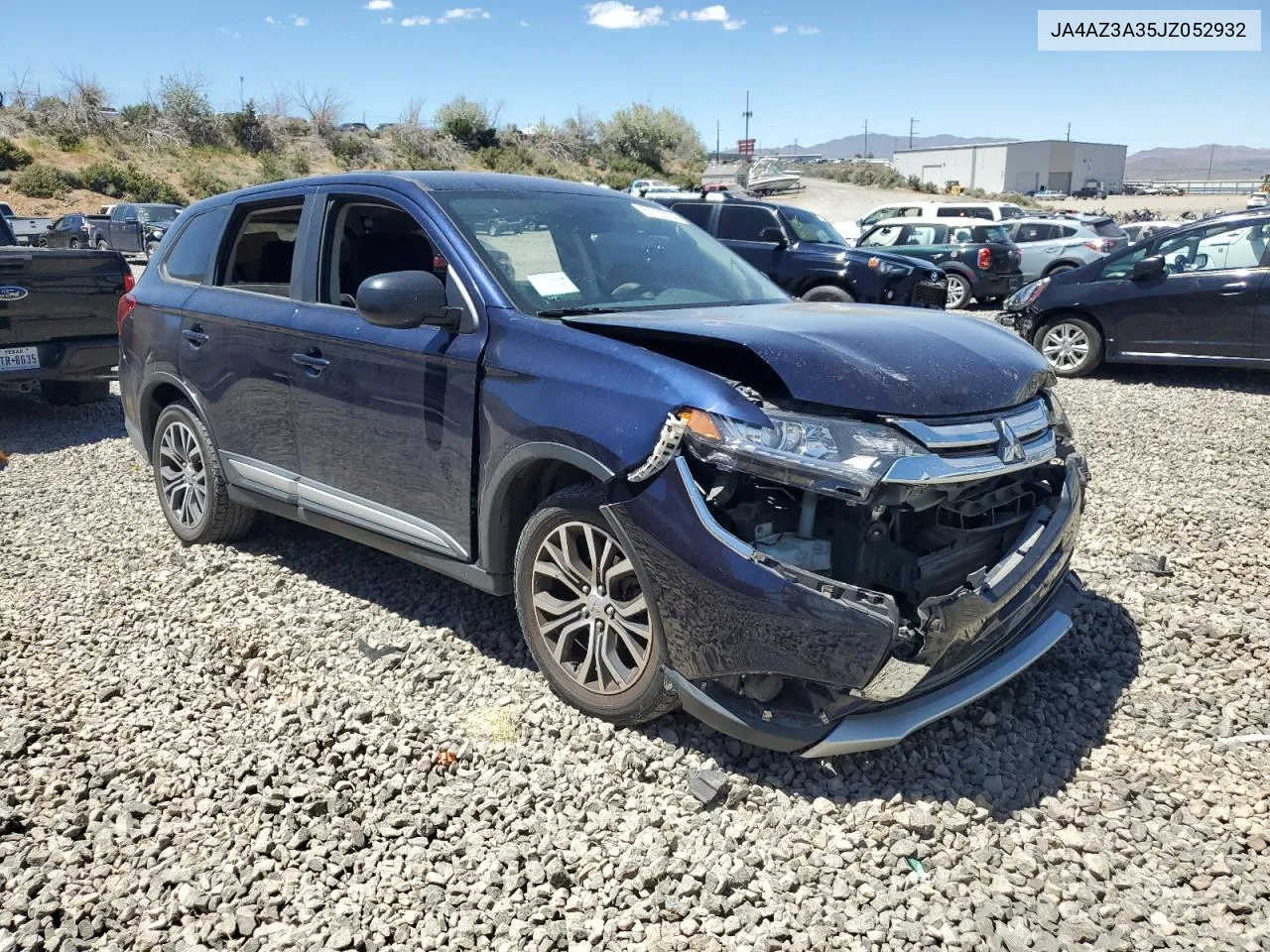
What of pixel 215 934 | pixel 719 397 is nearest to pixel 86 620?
pixel 215 934

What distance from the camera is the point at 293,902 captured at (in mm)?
2752

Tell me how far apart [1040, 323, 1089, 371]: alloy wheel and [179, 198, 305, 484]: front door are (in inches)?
334

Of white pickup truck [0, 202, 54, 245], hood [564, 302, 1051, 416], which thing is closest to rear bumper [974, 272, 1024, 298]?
hood [564, 302, 1051, 416]

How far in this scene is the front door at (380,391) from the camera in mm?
3807

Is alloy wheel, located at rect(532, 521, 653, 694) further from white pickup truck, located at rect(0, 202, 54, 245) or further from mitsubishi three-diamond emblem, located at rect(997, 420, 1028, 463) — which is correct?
white pickup truck, located at rect(0, 202, 54, 245)

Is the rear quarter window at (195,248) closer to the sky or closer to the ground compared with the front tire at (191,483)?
closer to the sky

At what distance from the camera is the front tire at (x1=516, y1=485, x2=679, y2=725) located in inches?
130

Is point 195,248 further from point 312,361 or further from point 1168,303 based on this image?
point 1168,303

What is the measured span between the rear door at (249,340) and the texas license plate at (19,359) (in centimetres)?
341

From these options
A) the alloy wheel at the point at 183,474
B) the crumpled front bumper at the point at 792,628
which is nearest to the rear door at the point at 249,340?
the alloy wheel at the point at 183,474

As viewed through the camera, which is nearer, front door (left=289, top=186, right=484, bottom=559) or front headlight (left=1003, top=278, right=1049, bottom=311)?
front door (left=289, top=186, right=484, bottom=559)

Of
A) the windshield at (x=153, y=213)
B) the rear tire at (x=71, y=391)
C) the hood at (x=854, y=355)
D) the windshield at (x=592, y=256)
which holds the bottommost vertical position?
the rear tire at (x=71, y=391)

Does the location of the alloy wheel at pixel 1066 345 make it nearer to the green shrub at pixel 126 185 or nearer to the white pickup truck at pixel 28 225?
the white pickup truck at pixel 28 225

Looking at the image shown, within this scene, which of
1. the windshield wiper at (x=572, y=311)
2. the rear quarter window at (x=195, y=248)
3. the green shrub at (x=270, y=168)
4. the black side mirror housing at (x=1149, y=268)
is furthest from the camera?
the green shrub at (x=270, y=168)
